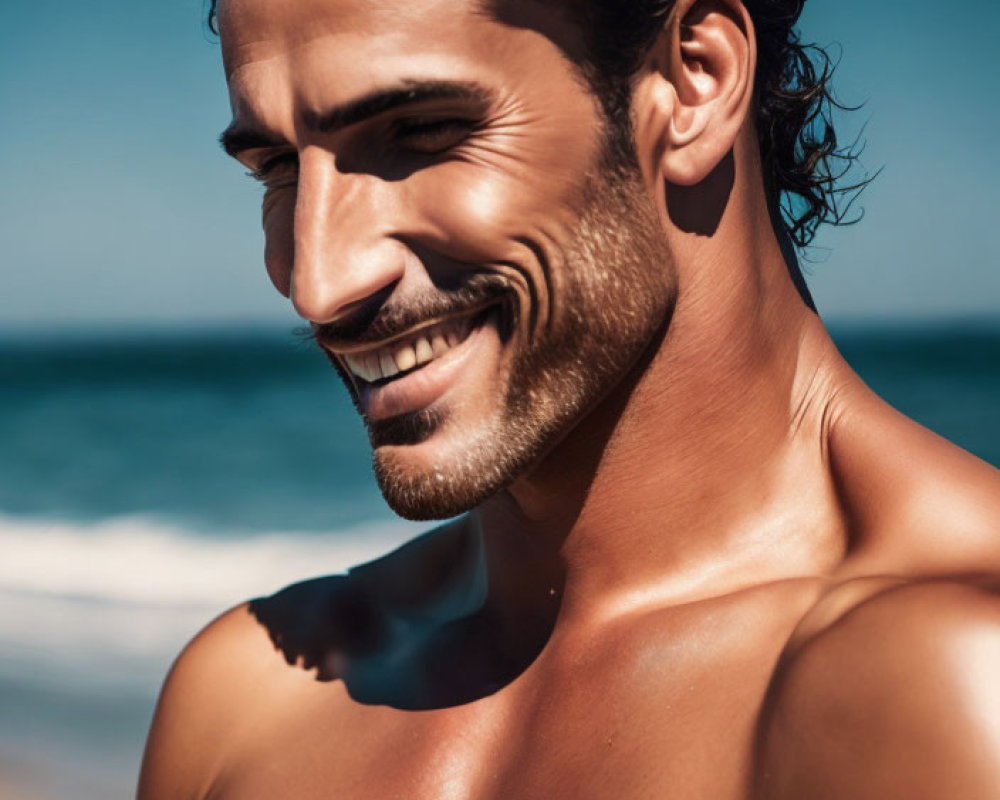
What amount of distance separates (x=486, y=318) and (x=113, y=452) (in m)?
11.2

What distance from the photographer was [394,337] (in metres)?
1.73

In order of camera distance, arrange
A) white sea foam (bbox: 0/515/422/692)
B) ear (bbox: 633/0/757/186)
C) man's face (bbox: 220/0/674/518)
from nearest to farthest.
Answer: man's face (bbox: 220/0/674/518)
ear (bbox: 633/0/757/186)
white sea foam (bbox: 0/515/422/692)

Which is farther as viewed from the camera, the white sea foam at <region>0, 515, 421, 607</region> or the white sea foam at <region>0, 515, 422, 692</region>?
the white sea foam at <region>0, 515, 421, 607</region>

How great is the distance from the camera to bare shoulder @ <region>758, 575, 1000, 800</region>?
1272mm

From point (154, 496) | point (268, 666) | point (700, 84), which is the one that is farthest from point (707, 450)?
point (154, 496)

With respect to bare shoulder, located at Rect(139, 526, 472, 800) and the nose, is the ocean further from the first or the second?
the nose

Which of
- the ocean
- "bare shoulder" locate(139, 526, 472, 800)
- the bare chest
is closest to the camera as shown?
the bare chest

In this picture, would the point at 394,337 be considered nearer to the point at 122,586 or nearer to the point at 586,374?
the point at 586,374

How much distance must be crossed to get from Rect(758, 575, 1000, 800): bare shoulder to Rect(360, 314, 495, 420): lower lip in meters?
0.54

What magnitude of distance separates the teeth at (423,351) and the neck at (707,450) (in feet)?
0.71

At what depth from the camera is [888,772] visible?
51.4 inches

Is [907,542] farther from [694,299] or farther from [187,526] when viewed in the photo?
[187,526]

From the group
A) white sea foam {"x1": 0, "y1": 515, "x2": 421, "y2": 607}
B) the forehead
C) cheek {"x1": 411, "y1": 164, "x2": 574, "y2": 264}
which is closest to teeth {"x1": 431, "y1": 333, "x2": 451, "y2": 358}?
cheek {"x1": 411, "y1": 164, "x2": 574, "y2": 264}

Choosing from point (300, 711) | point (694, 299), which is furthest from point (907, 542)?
point (300, 711)
